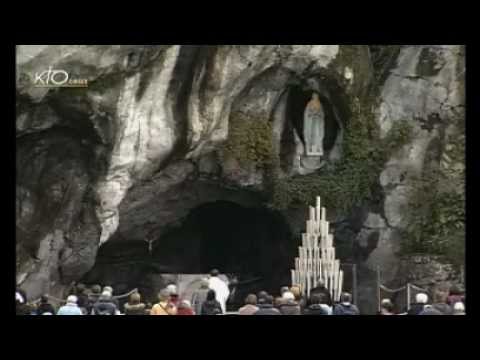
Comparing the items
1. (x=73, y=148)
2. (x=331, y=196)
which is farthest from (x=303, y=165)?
(x=73, y=148)

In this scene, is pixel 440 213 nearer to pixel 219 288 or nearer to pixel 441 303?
pixel 441 303

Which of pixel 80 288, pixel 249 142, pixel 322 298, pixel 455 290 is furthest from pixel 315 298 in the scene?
pixel 80 288

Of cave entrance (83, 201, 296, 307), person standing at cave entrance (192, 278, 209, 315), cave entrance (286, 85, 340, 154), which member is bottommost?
person standing at cave entrance (192, 278, 209, 315)

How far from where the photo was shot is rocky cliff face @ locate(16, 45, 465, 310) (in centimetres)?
1847

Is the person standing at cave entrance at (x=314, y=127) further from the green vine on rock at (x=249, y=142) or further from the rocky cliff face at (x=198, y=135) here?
the green vine on rock at (x=249, y=142)

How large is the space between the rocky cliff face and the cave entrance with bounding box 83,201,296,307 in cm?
69

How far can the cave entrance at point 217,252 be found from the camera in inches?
854

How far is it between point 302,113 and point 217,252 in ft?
12.1

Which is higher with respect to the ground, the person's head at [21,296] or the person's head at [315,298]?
the person's head at [21,296]

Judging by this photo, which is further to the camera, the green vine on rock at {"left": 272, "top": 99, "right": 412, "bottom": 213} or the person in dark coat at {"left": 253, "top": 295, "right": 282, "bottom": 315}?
the green vine on rock at {"left": 272, "top": 99, "right": 412, "bottom": 213}

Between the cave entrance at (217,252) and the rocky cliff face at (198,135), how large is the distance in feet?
2.28

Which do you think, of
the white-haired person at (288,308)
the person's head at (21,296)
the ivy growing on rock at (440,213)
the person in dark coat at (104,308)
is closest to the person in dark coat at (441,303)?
the ivy growing on rock at (440,213)

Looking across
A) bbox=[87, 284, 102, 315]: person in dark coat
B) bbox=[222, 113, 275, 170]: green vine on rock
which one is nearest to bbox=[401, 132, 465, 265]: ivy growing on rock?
bbox=[222, 113, 275, 170]: green vine on rock

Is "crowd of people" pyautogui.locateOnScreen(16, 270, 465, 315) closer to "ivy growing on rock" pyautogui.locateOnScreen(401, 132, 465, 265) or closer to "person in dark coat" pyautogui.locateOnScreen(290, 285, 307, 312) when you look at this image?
"person in dark coat" pyautogui.locateOnScreen(290, 285, 307, 312)
